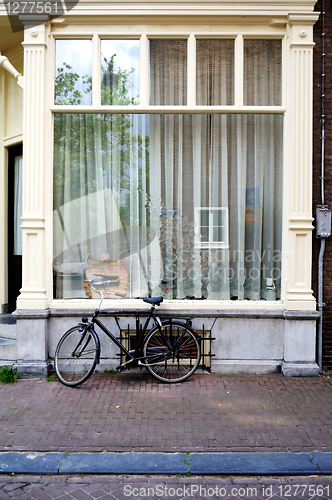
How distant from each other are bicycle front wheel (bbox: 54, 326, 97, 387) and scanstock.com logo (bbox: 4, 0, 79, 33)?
4.39 meters

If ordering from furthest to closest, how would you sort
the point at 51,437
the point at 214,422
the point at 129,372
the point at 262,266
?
the point at 262,266 < the point at 129,372 < the point at 214,422 < the point at 51,437

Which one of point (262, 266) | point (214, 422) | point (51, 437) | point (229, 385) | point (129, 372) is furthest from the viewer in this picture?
point (262, 266)

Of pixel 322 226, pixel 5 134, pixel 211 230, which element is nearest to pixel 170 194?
pixel 211 230

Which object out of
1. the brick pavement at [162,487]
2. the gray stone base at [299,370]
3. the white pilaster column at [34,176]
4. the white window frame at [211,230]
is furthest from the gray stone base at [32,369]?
the gray stone base at [299,370]

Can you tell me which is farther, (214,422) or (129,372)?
(129,372)

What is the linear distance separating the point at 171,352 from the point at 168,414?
1033mm

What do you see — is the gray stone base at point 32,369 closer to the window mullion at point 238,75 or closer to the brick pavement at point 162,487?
the brick pavement at point 162,487

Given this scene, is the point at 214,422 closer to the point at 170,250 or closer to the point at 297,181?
the point at 170,250

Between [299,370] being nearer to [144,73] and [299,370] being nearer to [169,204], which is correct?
[169,204]

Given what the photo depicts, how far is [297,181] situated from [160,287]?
2551mm

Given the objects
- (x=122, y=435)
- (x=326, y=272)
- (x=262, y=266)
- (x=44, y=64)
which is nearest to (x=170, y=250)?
(x=262, y=266)

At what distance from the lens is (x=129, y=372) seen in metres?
5.47

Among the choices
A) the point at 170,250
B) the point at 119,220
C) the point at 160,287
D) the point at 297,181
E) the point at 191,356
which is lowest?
the point at 191,356

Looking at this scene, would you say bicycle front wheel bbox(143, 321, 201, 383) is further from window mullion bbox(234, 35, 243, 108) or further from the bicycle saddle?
window mullion bbox(234, 35, 243, 108)
